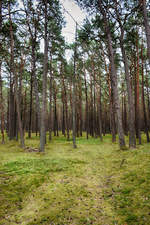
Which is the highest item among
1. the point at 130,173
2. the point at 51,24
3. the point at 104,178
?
the point at 51,24

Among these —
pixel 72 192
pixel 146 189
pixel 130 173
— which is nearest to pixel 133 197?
pixel 146 189

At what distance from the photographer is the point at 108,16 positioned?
9789 mm

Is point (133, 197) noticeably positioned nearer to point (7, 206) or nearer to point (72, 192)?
point (72, 192)

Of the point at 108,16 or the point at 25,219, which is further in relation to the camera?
the point at 108,16

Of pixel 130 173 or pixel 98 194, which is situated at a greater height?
pixel 130 173

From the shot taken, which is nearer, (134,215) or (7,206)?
(134,215)

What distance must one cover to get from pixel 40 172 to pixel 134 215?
12.0 ft

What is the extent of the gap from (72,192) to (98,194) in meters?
0.77

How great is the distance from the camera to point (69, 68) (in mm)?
20047

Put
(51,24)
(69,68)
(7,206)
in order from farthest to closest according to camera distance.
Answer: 1. (69,68)
2. (51,24)
3. (7,206)

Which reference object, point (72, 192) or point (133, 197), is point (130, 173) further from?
point (72, 192)

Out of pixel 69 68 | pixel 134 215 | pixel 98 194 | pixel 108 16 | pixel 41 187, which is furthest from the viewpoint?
pixel 69 68

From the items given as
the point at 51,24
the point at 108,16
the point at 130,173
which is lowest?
the point at 130,173

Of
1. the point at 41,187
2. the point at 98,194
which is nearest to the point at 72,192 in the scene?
the point at 98,194
